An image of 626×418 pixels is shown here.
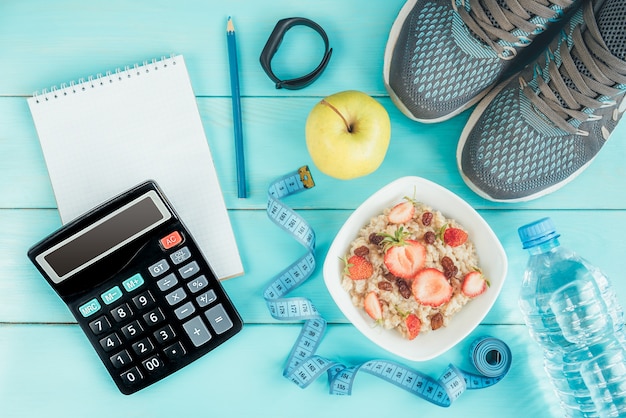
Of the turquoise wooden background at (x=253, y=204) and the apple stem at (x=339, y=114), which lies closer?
the apple stem at (x=339, y=114)

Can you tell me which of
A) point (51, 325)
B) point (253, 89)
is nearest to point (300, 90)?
point (253, 89)

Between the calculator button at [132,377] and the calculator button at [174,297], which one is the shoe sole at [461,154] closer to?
the calculator button at [174,297]

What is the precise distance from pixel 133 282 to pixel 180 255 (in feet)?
0.28

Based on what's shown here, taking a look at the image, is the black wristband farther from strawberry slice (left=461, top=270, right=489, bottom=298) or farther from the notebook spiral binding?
strawberry slice (left=461, top=270, right=489, bottom=298)

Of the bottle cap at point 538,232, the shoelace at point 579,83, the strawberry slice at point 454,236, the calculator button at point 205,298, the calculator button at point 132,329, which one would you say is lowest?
the calculator button at point 132,329

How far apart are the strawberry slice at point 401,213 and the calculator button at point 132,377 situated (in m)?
0.50

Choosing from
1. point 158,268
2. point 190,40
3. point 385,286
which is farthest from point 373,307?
point 190,40

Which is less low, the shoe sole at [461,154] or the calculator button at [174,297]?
the shoe sole at [461,154]

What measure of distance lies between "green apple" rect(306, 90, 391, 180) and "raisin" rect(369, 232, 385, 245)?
0.35 ft

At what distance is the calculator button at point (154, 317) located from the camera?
33.5 inches

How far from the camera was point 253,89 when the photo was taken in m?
0.97

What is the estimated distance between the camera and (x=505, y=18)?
0.86 m

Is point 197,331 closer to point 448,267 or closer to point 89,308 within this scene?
point 89,308

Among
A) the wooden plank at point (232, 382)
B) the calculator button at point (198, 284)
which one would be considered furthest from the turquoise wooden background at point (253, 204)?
the calculator button at point (198, 284)
